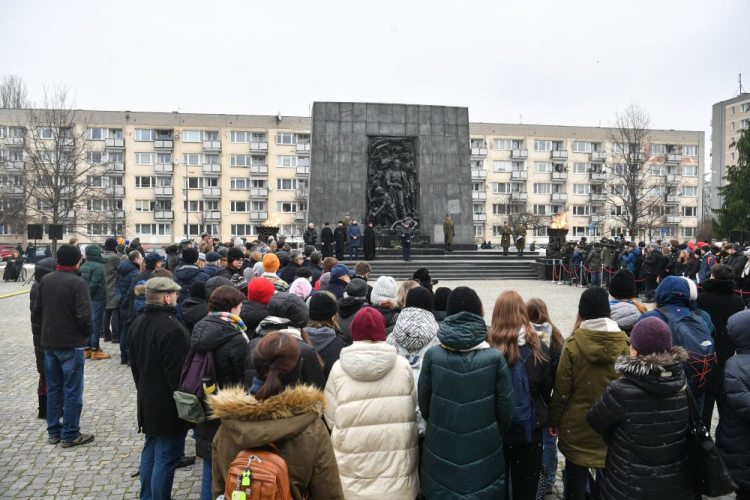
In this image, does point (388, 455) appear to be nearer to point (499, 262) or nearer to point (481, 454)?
point (481, 454)

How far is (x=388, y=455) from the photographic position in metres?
3.56

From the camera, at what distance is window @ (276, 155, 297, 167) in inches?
2322

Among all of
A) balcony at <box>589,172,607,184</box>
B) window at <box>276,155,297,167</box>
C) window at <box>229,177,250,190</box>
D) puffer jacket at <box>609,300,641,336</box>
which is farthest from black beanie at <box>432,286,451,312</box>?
balcony at <box>589,172,607,184</box>

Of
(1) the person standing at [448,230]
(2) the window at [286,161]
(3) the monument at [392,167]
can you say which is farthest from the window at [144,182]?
(1) the person standing at [448,230]

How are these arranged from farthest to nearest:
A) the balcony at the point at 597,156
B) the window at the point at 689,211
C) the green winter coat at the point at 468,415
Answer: the window at the point at 689,211
the balcony at the point at 597,156
the green winter coat at the point at 468,415

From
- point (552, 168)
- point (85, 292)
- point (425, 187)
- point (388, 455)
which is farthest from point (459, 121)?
point (552, 168)

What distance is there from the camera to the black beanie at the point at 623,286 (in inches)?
191

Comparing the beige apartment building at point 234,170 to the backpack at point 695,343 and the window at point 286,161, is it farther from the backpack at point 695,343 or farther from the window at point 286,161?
the backpack at point 695,343

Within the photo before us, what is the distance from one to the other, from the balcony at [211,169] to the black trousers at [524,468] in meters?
57.6

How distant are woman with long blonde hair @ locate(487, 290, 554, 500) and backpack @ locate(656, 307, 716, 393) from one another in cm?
141

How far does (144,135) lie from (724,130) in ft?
212

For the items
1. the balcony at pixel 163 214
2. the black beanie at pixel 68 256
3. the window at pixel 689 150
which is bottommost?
the black beanie at pixel 68 256

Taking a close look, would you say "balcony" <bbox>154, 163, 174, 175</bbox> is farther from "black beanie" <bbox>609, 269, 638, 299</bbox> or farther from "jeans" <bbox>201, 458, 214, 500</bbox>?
"black beanie" <bbox>609, 269, 638, 299</bbox>

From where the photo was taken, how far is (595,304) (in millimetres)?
3936
